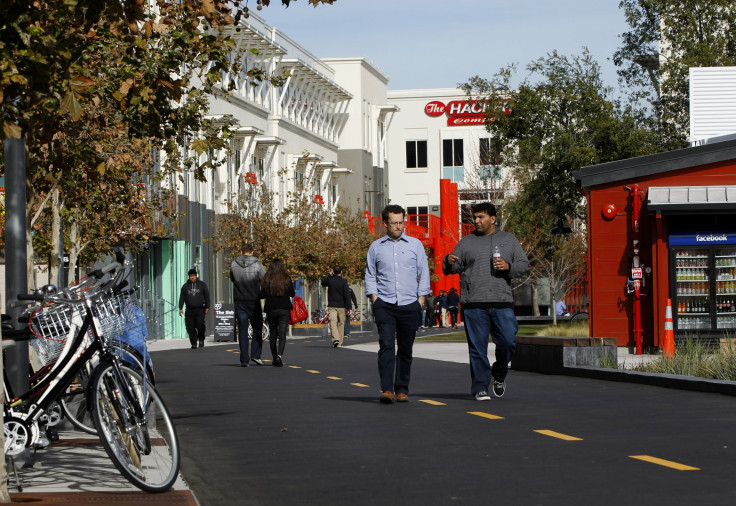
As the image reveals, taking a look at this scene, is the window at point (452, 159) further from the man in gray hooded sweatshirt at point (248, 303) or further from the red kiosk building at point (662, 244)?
the man in gray hooded sweatshirt at point (248, 303)

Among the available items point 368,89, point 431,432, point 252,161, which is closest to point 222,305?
point 252,161

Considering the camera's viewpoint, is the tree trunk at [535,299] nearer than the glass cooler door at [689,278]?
No

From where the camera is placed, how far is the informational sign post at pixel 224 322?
40250 mm

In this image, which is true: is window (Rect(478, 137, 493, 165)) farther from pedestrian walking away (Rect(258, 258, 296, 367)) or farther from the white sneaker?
the white sneaker

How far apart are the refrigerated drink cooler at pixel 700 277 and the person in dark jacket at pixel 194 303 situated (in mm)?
12357

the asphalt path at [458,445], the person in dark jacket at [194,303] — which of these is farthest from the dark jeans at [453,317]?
the asphalt path at [458,445]

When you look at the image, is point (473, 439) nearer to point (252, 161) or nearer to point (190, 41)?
point (190, 41)

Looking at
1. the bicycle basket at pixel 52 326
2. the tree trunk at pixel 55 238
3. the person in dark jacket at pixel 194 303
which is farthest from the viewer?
the person in dark jacket at pixel 194 303

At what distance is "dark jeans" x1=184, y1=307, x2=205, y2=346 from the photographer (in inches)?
1329

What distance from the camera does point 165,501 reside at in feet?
24.0

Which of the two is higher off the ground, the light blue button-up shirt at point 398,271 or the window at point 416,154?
the window at point 416,154

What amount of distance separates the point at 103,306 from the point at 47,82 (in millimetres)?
1356

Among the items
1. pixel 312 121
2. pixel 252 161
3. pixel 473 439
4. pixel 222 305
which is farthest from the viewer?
pixel 312 121

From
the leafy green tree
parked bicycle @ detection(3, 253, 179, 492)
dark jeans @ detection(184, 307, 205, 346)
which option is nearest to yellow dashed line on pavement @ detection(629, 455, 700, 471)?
parked bicycle @ detection(3, 253, 179, 492)
